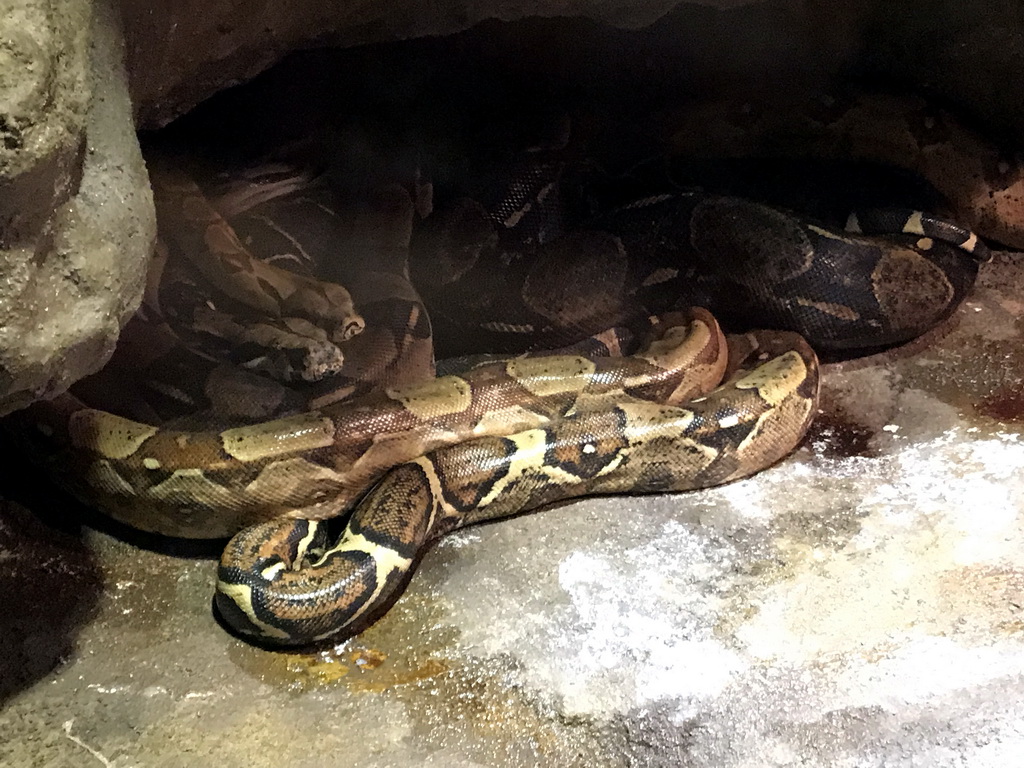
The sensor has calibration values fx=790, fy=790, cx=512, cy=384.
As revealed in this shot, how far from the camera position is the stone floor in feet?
8.70

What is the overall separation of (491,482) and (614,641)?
908 mm

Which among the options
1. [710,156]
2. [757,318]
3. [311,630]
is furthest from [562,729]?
[710,156]

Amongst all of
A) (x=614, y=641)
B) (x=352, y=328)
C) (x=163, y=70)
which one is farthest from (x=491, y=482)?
(x=163, y=70)

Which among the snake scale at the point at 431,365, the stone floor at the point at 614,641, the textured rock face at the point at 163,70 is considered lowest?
the stone floor at the point at 614,641

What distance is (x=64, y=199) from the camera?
2.18 m

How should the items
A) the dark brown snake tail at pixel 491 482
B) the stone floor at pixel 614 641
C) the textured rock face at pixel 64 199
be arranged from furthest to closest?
1. the dark brown snake tail at pixel 491 482
2. the stone floor at pixel 614 641
3. the textured rock face at pixel 64 199

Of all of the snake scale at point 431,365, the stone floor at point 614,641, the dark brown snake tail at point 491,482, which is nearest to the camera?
the stone floor at point 614,641

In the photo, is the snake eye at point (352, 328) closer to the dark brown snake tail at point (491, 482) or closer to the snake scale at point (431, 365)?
the snake scale at point (431, 365)

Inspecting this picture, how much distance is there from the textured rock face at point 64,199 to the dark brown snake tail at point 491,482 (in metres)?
1.14

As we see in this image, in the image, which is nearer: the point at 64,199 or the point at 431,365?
the point at 64,199

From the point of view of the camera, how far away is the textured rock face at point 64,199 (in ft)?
6.14

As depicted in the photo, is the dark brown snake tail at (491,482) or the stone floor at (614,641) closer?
the stone floor at (614,641)

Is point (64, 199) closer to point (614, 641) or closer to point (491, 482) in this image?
point (491, 482)

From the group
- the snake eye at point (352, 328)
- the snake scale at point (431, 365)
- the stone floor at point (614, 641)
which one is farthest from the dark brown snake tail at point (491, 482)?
the snake eye at point (352, 328)
